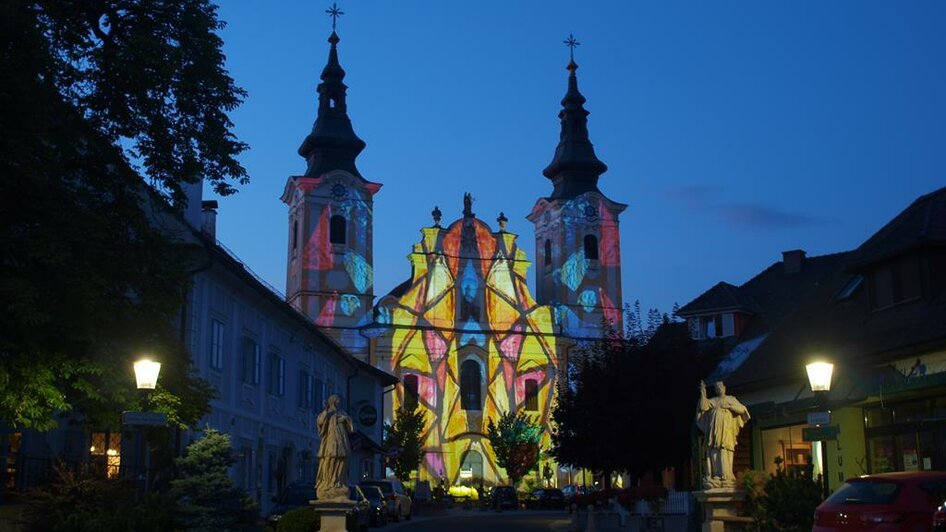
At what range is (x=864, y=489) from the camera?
579 inches

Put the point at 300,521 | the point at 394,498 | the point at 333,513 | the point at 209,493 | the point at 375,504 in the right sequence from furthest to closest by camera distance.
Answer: the point at 394,498 < the point at 375,504 < the point at 300,521 < the point at 333,513 < the point at 209,493

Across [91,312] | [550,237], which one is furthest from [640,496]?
[550,237]

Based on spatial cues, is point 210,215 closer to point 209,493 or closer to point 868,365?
point 209,493

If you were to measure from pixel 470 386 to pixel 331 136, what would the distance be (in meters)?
19.7

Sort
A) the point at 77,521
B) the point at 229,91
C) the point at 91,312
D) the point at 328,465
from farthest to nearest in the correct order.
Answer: the point at 328,465, the point at 229,91, the point at 77,521, the point at 91,312

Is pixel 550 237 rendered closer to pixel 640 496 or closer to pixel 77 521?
pixel 640 496

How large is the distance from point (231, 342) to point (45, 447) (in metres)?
7.72

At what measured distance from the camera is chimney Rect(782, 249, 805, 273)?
4709 centimetres

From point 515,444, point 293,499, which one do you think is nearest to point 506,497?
point 515,444

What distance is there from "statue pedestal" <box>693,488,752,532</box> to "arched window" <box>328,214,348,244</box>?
198 ft

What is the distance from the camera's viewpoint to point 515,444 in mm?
74875

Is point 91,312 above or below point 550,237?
below

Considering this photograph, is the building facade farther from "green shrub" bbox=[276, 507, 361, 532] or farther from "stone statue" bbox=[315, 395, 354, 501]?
"green shrub" bbox=[276, 507, 361, 532]

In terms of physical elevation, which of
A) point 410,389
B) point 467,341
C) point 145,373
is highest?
point 467,341
